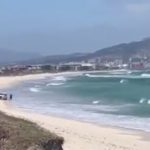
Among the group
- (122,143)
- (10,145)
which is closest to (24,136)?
(10,145)

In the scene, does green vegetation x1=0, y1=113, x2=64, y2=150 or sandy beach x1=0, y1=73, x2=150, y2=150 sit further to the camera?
sandy beach x1=0, y1=73, x2=150, y2=150

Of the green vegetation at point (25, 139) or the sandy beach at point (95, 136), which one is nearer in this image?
the green vegetation at point (25, 139)

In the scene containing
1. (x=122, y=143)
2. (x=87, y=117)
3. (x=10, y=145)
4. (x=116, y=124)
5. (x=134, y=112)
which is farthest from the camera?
(x=134, y=112)

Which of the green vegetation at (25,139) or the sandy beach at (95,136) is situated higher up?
the green vegetation at (25,139)

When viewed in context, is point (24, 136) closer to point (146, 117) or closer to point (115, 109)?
point (146, 117)

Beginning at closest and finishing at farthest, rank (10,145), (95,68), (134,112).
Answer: (10,145)
(134,112)
(95,68)

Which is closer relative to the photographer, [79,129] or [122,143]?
[122,143]

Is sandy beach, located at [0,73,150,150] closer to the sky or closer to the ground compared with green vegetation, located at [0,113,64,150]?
closer to the ground

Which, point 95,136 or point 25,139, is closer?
point 25,139

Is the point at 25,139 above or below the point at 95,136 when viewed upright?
above

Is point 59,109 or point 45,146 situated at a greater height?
point 45,146

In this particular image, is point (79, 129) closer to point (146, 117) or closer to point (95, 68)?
point (146, 117)
